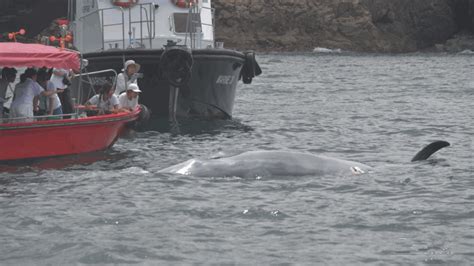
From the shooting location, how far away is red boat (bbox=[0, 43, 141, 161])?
17.9 m

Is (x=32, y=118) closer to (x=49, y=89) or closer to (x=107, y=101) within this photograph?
(x=49, y=89)

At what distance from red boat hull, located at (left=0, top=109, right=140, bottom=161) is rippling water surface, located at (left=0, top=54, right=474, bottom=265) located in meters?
0.23

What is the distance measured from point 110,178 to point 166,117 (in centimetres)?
918

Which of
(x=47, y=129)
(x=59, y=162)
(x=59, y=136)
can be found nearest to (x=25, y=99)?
(x=47, y=129)

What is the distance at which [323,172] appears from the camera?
16.5 meters

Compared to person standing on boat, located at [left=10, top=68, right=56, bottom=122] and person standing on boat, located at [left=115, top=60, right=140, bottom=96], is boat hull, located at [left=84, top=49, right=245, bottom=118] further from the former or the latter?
person standing on boat, located at [left=10, top=68, right=56, bottom=122]

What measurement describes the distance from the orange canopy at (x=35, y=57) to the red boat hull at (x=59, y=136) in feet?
3.36

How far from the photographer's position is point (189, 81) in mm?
25734

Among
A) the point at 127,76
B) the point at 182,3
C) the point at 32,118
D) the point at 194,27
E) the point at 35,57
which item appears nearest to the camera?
the point at 35,57

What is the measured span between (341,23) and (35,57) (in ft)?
250

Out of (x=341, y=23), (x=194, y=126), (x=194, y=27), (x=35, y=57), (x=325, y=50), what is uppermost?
(x=194, y=27)

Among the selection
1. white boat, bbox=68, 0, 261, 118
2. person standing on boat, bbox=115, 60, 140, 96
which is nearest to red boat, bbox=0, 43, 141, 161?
person standing on boat, bbox=115, 60, 140, 96

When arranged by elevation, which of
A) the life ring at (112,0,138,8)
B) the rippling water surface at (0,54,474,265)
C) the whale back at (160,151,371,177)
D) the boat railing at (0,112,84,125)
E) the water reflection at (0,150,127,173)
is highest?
the life ring at (112,0,138,8)

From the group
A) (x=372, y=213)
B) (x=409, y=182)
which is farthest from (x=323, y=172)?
(x=372, y=213)
